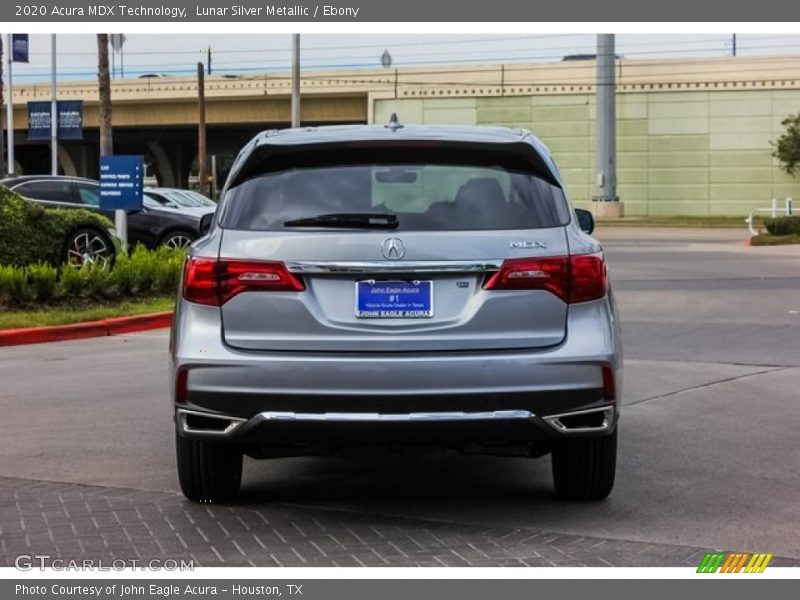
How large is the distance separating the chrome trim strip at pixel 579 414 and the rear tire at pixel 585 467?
301mm

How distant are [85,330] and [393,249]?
921 cm

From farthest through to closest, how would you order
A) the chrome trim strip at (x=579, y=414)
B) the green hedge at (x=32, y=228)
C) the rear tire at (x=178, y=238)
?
1. the rear tire at (x=178, y=238)
2. the green hedge at (x=32, y=228)
3. the chrome trim strip at (x=579, y=414)

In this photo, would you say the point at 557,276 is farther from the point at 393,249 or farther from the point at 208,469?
the point at 208,469

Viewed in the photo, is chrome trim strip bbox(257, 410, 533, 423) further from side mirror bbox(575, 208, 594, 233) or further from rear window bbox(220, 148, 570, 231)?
side mirror bbox(575, 208, 594, 233)

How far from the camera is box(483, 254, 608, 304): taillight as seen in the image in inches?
227

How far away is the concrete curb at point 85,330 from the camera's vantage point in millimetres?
13703

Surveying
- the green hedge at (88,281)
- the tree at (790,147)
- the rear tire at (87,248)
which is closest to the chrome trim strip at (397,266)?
the green hedge at (88,281)

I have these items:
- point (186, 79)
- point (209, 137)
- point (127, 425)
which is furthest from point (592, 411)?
point (209, 137)

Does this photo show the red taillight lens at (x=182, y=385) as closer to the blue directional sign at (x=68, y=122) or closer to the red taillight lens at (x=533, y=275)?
the red taillight lens at (x=533, y=275)

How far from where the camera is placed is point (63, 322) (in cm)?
1438

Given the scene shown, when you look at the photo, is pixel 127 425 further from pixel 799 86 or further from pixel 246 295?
pixel 799 86

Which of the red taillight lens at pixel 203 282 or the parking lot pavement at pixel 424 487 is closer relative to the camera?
the parking lot pavement at pixel 424 487

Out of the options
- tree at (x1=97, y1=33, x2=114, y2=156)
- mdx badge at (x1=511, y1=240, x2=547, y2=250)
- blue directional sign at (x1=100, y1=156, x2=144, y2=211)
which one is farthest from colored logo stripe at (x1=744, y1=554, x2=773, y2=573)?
tree at (x1=97, y1=33, x2=114, y2=156)

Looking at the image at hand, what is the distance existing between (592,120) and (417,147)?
61.3 m
